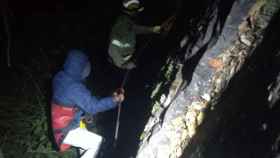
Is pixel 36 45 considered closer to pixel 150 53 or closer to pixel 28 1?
pixel 28 1

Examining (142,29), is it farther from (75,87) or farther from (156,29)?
(75,87)

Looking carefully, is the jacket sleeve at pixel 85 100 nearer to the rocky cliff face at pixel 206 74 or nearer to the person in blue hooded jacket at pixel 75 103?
the person in blue hooded jacket at pixel 75 103

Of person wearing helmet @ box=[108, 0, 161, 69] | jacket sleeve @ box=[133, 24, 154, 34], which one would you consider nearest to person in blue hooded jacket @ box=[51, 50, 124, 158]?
person wearing helmet @ box=[108, 0, 161, 69]

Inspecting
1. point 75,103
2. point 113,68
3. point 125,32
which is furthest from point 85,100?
point 113,68

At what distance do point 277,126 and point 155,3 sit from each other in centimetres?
359

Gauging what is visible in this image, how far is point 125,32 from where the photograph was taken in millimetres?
4520

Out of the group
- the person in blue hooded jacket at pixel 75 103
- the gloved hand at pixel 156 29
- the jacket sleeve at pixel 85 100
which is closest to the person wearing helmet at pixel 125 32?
the gloved hand at pixel 156 29

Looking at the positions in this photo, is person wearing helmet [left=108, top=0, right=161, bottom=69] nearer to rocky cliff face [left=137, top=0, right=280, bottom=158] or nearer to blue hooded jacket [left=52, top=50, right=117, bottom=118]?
blue hooded jacket [left=52, top=50, right=117, bottom=118]

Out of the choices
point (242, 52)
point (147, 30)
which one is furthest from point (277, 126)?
point (147, 30)

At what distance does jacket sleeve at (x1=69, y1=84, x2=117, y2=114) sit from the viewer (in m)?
4.05

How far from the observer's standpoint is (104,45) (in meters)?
6.48

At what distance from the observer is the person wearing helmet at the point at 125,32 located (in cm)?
440

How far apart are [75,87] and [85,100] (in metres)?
0.23

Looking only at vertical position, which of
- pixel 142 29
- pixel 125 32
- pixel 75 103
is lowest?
pixel 75 103
